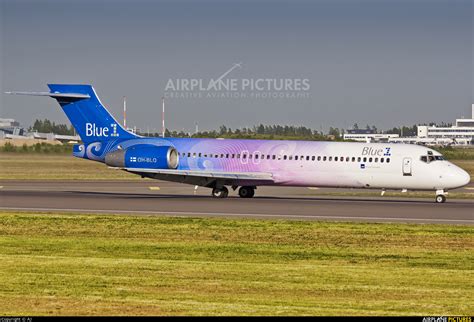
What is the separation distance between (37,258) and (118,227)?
7.67 m

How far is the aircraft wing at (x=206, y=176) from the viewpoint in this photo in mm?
48562

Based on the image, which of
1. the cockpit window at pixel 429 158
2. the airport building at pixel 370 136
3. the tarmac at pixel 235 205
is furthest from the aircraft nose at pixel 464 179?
the airport building at pixel 370 136

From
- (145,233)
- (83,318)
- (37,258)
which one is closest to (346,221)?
(145,233)

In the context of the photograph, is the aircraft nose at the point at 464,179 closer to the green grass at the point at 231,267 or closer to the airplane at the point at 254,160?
the airplane at the point at 254,160

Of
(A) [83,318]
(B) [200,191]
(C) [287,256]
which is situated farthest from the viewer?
(B) [200,191]

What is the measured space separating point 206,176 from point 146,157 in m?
3.46

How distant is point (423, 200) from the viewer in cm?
4850

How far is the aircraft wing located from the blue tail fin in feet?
13.6

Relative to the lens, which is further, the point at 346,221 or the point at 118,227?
the point at 346,221

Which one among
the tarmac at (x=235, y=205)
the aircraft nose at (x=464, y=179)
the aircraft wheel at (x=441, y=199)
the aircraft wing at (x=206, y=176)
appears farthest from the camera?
the aircraft wing at (x=206, y=176)

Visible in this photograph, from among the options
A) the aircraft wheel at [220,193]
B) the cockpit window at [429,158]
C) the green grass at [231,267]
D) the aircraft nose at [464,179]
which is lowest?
the green grass at [231,267]

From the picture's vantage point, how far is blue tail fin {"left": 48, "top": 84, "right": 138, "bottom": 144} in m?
53.2

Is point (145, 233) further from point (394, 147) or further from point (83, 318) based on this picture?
point (394, 147)

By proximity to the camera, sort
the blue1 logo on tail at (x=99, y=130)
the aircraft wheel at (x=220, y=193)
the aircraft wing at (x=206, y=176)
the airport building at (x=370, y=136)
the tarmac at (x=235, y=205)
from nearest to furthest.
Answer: the tarmac at (x=235, y=205)
the aircraft wing at (x=206, y=176)
the aircraft wheel at (x=220, y=193)
the blue1 logo on tail at (x=99, y=130)
the airport building at (x=370, y=136)
